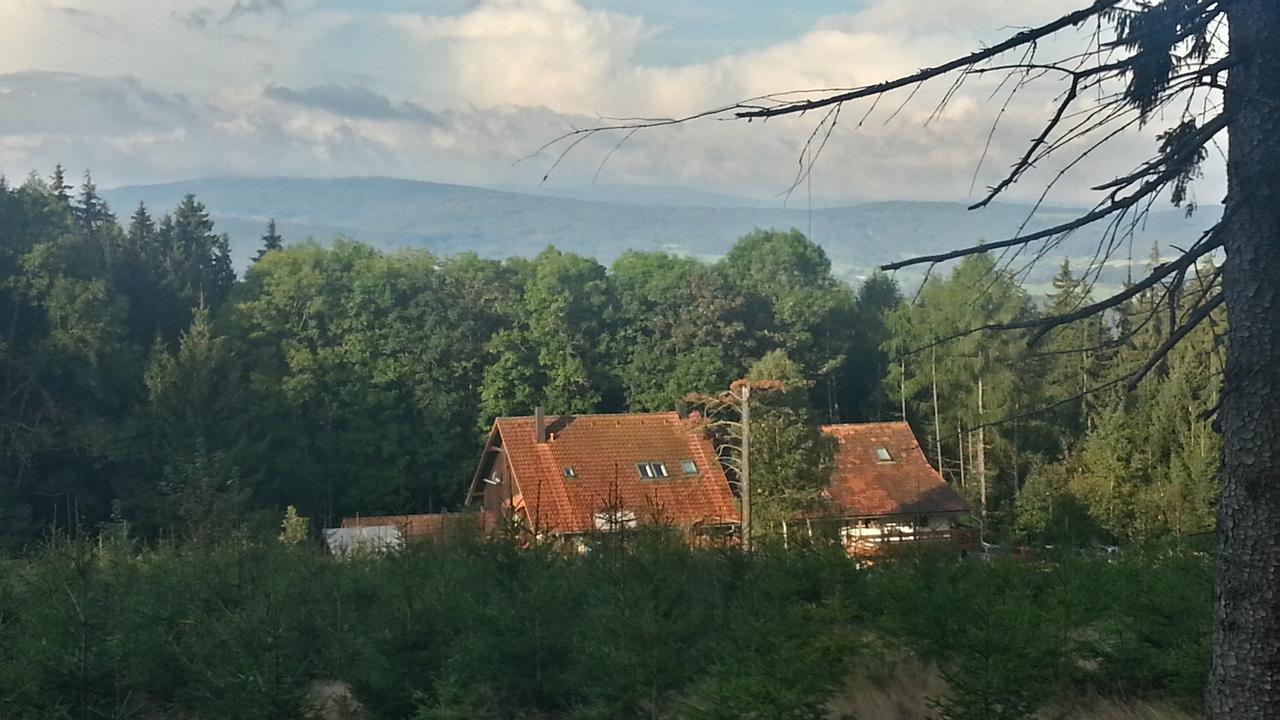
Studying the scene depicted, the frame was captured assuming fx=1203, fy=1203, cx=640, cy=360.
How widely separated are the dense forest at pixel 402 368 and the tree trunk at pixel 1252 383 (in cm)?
2822

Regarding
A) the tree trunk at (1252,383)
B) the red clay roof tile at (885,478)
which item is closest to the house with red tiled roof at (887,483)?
the red clay roof tile at (885,478)

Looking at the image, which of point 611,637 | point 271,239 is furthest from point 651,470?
point 271,239

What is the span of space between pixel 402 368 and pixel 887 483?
1937 centimetres

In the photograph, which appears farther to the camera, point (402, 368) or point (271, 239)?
point (271, 239)

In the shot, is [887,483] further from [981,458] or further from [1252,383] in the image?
[1252,383]

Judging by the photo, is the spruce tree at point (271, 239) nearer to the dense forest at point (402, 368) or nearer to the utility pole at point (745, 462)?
the dense forest at point (402, 368)

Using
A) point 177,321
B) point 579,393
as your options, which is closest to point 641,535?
point 579,393

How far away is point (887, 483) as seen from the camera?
3794cm

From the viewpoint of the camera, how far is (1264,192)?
14.1 feet

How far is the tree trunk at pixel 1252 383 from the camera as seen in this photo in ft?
14.1

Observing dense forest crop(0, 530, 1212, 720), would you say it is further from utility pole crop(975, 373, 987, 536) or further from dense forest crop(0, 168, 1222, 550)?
utility pole crop(975, 373, 987, 536)

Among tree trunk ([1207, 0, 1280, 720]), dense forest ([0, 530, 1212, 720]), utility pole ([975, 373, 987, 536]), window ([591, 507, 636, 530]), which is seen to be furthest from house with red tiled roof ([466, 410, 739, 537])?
tree trunk ([1207, 0, 1280, 720])

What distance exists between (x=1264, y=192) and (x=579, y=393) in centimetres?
4329

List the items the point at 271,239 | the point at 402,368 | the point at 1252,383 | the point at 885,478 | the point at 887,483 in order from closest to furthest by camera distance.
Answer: the point at 1252,383 → the point at 887,483 → the point at 885,478 → the point at 402,368 → the point at 271,239
